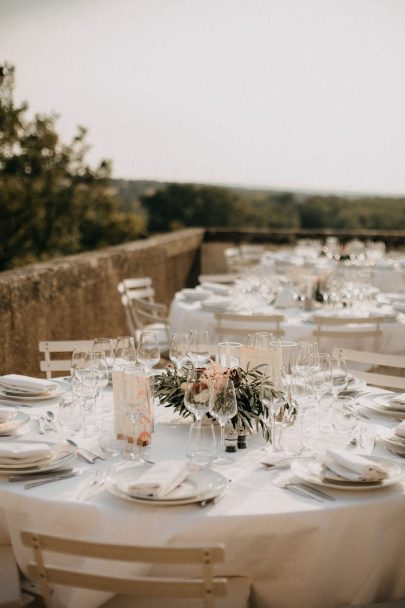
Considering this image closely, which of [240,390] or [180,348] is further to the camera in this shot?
[180,348]

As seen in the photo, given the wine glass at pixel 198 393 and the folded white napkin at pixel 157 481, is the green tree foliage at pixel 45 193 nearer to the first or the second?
the wine glass at pixel 198 393

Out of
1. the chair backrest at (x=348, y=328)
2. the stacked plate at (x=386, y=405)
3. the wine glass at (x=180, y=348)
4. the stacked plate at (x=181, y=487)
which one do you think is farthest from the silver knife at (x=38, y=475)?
the chair backrest at (x=348, y=328)

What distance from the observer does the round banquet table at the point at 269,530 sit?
2.02m

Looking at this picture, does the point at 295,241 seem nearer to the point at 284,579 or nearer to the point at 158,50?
the point at 158,50

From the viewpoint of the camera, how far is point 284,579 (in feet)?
6.97

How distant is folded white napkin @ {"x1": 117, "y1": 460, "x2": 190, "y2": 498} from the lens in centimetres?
208

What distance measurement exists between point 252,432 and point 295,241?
29.9 ft

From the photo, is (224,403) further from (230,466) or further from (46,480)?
(46,480)

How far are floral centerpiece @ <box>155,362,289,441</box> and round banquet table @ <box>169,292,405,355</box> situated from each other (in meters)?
1.82

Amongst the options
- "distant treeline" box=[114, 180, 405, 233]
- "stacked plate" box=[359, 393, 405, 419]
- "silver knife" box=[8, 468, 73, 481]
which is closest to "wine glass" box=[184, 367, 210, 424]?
"silver knife" box=[8, 468, 73, 481]

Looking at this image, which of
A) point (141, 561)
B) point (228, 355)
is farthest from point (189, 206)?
point (141, 561)

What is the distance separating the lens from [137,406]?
2428 mm

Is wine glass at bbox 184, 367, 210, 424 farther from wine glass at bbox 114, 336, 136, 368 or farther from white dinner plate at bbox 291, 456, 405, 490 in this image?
wine glass at bbox 114, 336, 136, 368

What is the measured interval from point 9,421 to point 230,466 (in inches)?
33.2
